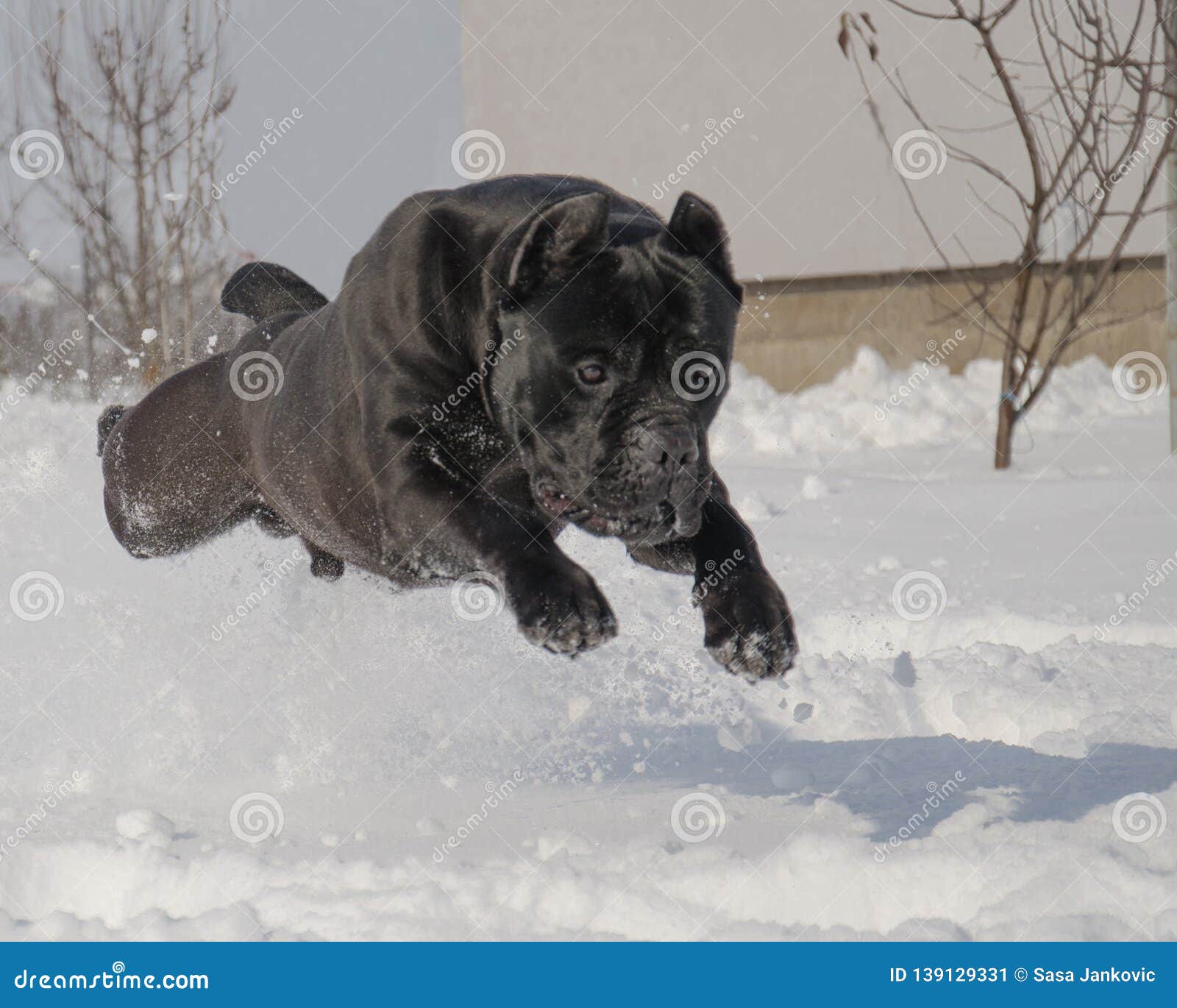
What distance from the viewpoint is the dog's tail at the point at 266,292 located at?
3.97 meters

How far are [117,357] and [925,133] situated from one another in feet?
→ 20.2

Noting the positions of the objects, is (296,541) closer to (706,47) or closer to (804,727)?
(804,727)

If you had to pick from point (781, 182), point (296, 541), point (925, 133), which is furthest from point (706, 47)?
point (296, 541)

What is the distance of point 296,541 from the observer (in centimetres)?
440
